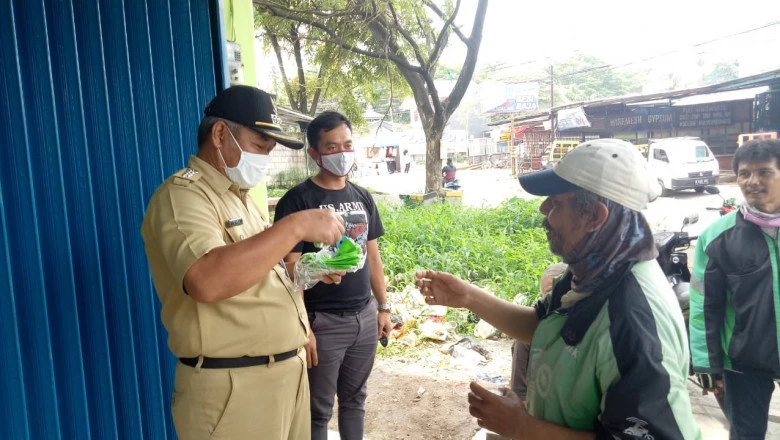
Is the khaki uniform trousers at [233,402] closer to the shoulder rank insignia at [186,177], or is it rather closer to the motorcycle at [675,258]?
the shoulder rank insignia at [186,177]

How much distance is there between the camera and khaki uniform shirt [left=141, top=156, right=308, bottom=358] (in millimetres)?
1543

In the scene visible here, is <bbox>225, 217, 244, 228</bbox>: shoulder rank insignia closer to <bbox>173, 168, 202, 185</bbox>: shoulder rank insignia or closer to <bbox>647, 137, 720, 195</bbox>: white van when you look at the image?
<bbox>173, 168, 202, 185</bbox>: shoulder rank insignia

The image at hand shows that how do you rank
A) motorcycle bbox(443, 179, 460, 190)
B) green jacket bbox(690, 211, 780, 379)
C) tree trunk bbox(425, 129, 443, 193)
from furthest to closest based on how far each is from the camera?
motorcycle bbox(443, 179, 460, 190) < tree trunk bbox(425, 129, 443, 193) < green jacket bbox(690, 211, 780, 379)

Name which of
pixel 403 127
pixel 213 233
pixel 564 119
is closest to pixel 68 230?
pixel 213 233

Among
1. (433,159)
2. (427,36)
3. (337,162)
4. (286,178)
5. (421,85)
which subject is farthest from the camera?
(286,178)

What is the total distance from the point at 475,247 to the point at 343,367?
5.07 m

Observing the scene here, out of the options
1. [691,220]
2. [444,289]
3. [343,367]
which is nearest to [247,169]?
[444,289]

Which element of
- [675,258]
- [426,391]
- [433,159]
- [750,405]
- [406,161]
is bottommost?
[426,391]

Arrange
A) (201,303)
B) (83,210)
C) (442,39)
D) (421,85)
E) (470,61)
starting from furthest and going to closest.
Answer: (421,85) < (442,39) < (470,61) < (83,210) < (201,303)

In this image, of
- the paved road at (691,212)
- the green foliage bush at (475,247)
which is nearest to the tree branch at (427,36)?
the paved road at (691,212)

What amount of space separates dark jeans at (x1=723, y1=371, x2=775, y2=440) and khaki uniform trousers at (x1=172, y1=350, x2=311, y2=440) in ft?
7.54

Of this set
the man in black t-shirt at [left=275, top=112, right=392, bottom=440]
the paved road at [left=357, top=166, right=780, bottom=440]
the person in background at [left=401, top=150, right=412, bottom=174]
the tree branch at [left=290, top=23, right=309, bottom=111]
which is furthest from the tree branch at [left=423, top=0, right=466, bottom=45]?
the person in background at [left=401, top=150, right=412, bottom=174]

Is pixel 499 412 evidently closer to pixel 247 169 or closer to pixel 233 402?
pixel 233 402

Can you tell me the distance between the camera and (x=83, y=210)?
79.1 inches
